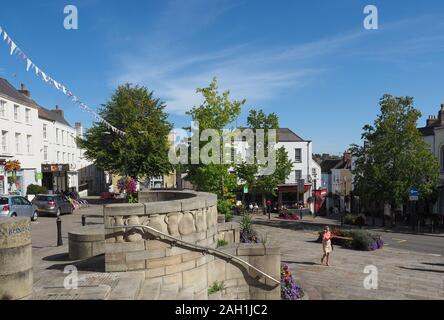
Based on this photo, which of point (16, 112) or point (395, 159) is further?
point (16, 112)

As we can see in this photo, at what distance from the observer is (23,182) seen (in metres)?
33.1

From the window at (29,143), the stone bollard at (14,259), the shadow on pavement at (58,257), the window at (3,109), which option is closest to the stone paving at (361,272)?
the shadow on pavement at (58,257)

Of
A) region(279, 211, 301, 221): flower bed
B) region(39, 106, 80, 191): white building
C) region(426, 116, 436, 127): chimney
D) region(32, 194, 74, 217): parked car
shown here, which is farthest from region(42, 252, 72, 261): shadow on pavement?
region(426, 116, 436, 127): chimney

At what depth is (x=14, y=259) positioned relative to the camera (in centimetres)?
603

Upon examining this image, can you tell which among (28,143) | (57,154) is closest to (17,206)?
(28,143)

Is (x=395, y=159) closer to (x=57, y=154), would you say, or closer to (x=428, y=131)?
(x=428, y=131)

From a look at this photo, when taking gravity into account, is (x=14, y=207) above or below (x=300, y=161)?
below

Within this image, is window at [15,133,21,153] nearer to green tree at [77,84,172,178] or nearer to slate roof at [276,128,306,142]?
green tree at [77,84,172,178]

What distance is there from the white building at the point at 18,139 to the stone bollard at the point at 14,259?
25.8 metres

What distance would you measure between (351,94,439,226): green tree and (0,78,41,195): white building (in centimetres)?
2504

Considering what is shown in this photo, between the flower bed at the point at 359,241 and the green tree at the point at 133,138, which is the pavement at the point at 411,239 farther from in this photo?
the green tree at the point at 133,138

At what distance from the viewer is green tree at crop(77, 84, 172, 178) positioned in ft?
121

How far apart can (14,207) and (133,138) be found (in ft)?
57.3
